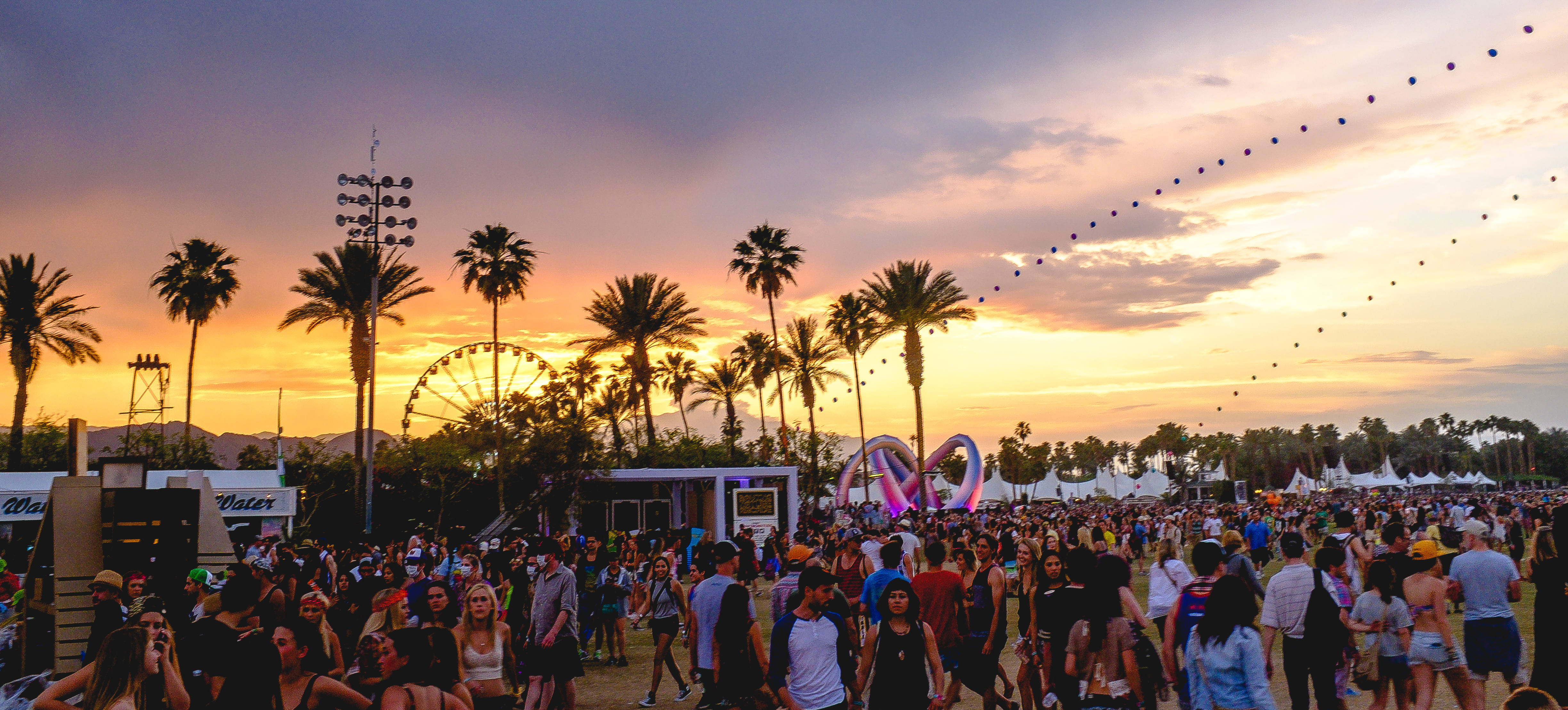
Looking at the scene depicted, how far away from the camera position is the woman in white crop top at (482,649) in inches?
286

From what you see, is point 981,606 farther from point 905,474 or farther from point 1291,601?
point 905,474

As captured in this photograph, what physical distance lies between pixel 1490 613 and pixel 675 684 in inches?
337

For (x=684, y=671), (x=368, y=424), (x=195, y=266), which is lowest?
(x=684, y=671)

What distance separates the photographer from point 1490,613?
8273 millimetres

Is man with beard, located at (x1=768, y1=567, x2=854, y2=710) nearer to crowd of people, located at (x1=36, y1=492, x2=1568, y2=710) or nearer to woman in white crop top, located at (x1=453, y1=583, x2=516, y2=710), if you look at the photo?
crowd of people, located at (x1=36, y1=492, x2=1568, y2=710)

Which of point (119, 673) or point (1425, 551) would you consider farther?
point (1425, 551)

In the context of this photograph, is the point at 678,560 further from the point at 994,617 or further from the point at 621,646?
the point at 994,617

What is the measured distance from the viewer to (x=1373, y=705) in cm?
796

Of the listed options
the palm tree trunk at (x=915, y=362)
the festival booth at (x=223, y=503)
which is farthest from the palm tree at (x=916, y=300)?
the festival booth at (x=223, y=503)

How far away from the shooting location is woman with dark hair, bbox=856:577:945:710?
623cm

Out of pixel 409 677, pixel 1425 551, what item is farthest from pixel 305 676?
pixel 1425 551

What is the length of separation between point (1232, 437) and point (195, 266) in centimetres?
15155

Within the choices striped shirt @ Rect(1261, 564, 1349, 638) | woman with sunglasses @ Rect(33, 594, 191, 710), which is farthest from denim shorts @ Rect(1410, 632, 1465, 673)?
woman with sunglasses @ Rect(33, 594, 191, 710)

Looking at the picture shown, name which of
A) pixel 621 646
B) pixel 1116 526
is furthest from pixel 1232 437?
pixel 621 646
